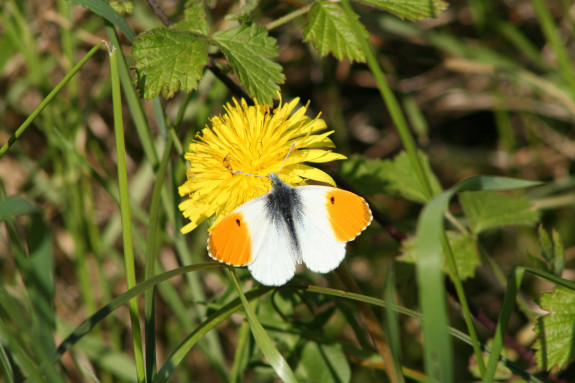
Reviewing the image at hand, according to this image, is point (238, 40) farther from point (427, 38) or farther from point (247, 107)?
point (427, 38)

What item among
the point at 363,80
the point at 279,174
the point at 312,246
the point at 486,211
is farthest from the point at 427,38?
the point at 312,246

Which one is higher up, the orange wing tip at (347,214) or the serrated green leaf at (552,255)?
the orange wing tip at (347,214)

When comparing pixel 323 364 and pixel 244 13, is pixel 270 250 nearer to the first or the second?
pixel 323 364

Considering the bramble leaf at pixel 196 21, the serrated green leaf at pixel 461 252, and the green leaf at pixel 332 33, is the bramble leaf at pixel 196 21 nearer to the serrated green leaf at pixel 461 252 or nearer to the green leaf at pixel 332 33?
the green leaf at pixel 332 33

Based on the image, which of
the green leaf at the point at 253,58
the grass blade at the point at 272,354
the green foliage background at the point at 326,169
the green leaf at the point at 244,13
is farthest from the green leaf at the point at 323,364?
the green leaf at the point at 244,13

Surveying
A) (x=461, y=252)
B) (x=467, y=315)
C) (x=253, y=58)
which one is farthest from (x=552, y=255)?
(x=253, y=58)
